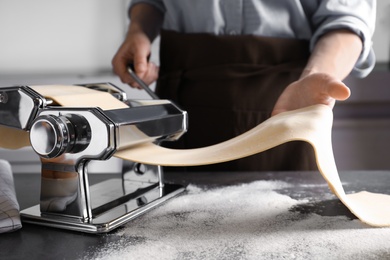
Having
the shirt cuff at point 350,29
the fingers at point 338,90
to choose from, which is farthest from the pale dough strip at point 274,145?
the shirt cuff at point 350,29

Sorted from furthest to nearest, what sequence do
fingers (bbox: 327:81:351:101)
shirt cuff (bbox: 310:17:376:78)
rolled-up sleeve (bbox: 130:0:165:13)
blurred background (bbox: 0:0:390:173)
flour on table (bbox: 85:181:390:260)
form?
blurred background (bbox: 0:0:390:173) → rolled-up sleeve (bbox: 130:0:165:13) → shirt cuff (bbox: 310:17:376:78) → fingers (bbox: 327:81:351:101) → flour on table (bbox: 85:181:390:260)

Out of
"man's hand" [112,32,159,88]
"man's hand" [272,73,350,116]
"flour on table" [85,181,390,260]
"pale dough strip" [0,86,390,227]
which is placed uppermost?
"man's hand" [112,32,159,88]

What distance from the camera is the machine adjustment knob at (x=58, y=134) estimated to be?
19.1 inches

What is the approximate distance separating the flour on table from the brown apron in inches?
12.5

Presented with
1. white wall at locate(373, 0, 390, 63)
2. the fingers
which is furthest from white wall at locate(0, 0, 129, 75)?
the fingers

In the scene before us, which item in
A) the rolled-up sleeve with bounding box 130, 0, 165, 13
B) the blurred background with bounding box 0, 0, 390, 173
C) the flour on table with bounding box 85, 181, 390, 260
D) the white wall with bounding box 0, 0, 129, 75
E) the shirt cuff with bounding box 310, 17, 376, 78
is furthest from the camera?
the white wall with bounding box 0, 0, 129, 75

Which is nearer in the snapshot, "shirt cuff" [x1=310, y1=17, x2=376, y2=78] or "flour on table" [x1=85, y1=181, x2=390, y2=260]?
"flour on table" [x1=85, y1=181, x2=390, y2=260]

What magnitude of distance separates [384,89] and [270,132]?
1.49 metres

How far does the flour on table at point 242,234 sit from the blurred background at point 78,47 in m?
1.39

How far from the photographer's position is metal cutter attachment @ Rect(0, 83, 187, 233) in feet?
1.62

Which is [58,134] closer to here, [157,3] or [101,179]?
[101,179]

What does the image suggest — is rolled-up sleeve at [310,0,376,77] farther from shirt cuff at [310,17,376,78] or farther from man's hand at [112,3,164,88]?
man's hand at [112,3,164,88]

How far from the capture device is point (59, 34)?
2.07m

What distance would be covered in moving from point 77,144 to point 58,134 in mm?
29
